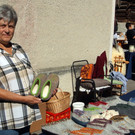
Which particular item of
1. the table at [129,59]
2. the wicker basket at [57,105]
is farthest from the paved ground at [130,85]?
the wicker basket at [57,105]

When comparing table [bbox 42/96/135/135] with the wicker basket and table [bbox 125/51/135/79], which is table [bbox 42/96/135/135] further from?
→ table [bbox 125/51/135/79]

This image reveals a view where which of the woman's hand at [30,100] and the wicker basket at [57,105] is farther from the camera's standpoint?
the wicker basket at [57,105]

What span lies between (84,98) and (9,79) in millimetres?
3969

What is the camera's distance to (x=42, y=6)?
4.09 m

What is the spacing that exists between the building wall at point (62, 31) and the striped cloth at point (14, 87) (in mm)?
1971

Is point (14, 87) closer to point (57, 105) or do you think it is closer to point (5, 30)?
point (5, 30)

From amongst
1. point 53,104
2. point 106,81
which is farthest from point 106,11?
point 53,104

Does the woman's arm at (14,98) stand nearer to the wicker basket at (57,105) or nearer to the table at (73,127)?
the table at (73,127)

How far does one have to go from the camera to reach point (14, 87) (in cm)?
172

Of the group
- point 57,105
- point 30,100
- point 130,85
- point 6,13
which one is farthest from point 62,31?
point 130,85

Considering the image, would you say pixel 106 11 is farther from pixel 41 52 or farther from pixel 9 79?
pixel 9 79

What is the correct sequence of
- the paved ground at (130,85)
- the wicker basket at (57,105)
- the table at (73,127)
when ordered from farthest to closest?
1. the paved ground at (130,85)
2. the wicker basket at (57,105)
3. the table at (73,127)

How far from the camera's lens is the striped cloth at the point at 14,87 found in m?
→ 1.69

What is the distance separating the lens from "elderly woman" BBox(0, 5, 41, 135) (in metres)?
1.68
